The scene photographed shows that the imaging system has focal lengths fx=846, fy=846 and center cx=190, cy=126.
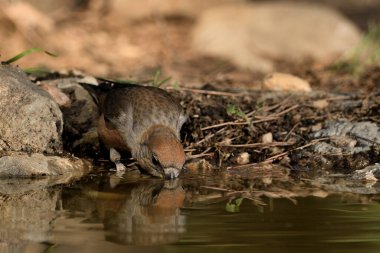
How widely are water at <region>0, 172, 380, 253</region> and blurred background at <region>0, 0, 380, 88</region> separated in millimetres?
5506

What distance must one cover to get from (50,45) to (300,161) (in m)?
6.74

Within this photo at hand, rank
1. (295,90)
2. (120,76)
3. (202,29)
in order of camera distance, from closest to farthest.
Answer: (295,90) < (120,76) < (202,29)

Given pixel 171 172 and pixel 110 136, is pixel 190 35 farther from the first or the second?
pixel 171 172

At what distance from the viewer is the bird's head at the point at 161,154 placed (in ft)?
19.5

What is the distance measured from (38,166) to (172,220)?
192 centimetres

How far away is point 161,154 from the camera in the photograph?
598cm

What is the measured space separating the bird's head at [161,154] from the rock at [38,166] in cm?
52

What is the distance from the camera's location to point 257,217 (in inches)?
189

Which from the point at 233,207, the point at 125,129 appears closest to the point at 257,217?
the point at 233,207

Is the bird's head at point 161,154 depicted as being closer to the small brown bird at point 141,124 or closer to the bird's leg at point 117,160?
the small brown bird at point 141,124

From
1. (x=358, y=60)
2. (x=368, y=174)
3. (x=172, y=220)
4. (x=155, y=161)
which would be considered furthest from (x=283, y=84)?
(x=172, y=220)

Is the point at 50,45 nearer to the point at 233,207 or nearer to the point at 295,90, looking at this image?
the point at 295,90

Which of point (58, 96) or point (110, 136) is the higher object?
point (58, 96)

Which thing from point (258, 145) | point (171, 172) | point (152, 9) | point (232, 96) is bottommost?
point (171, 172)
